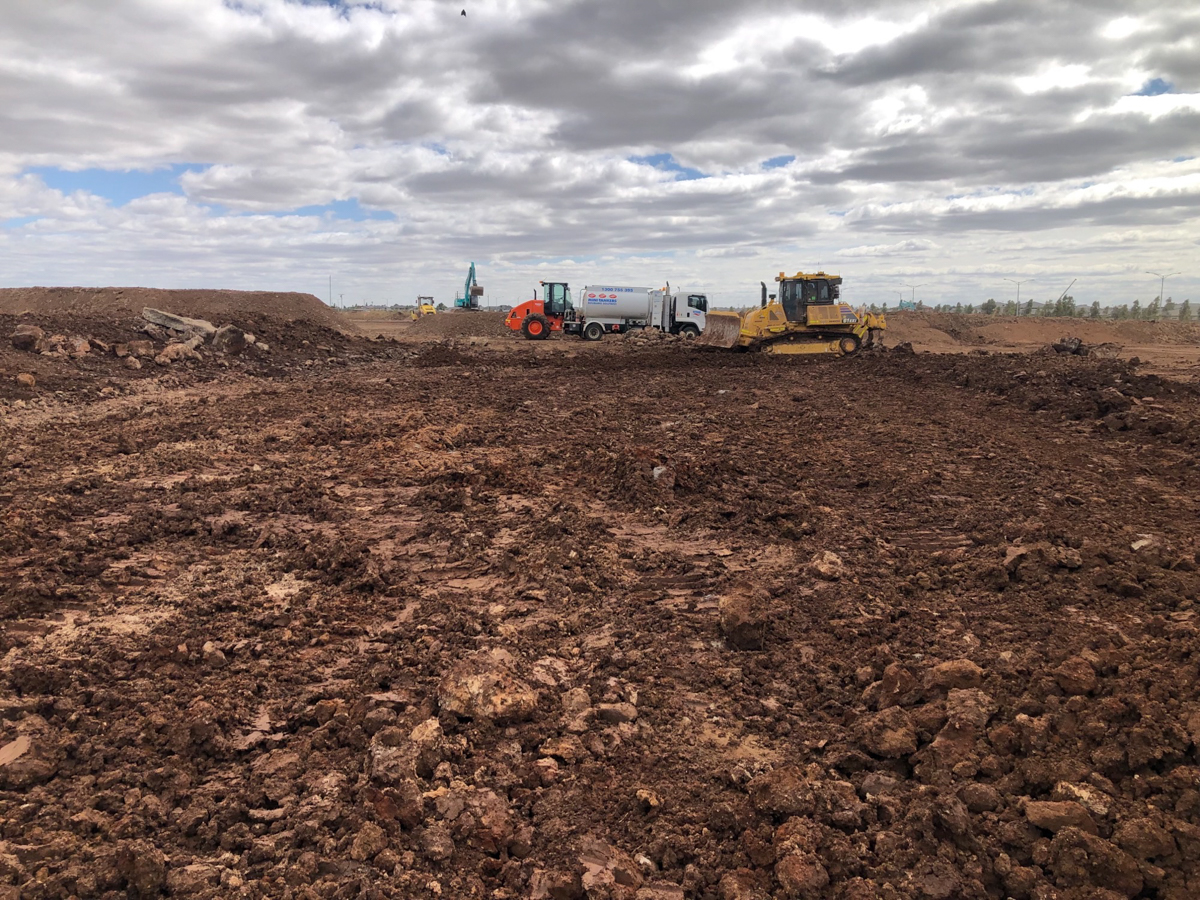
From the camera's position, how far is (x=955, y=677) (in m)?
3.56

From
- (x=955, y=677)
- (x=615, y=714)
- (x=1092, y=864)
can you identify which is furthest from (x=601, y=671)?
(x=1092, y=864)

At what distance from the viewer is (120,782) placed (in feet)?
10.1

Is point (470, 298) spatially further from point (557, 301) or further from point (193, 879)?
point (193, 879)

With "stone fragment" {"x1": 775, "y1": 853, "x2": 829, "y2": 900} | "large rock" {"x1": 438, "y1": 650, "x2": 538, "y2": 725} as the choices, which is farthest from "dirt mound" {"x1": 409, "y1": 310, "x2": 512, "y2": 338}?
"stone fragment" {"x1": 775, "y1": 853, "x2": 829, "y2": 900}

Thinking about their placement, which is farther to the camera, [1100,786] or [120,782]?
[120,782]

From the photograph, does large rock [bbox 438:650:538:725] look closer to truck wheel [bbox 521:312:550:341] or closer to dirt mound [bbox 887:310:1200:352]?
truck wheel [bbox 521:312:550:341]

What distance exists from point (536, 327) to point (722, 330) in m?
10.9

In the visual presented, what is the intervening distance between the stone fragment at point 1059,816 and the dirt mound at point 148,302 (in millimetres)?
42411

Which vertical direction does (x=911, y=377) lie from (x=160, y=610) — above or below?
above

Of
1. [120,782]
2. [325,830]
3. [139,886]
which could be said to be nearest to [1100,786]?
[325,830]

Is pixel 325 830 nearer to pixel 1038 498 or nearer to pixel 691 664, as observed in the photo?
pixel 691 664

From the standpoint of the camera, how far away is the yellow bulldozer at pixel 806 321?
2252cm

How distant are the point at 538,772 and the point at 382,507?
190 inches

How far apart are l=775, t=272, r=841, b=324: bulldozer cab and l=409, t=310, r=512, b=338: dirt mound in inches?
857
